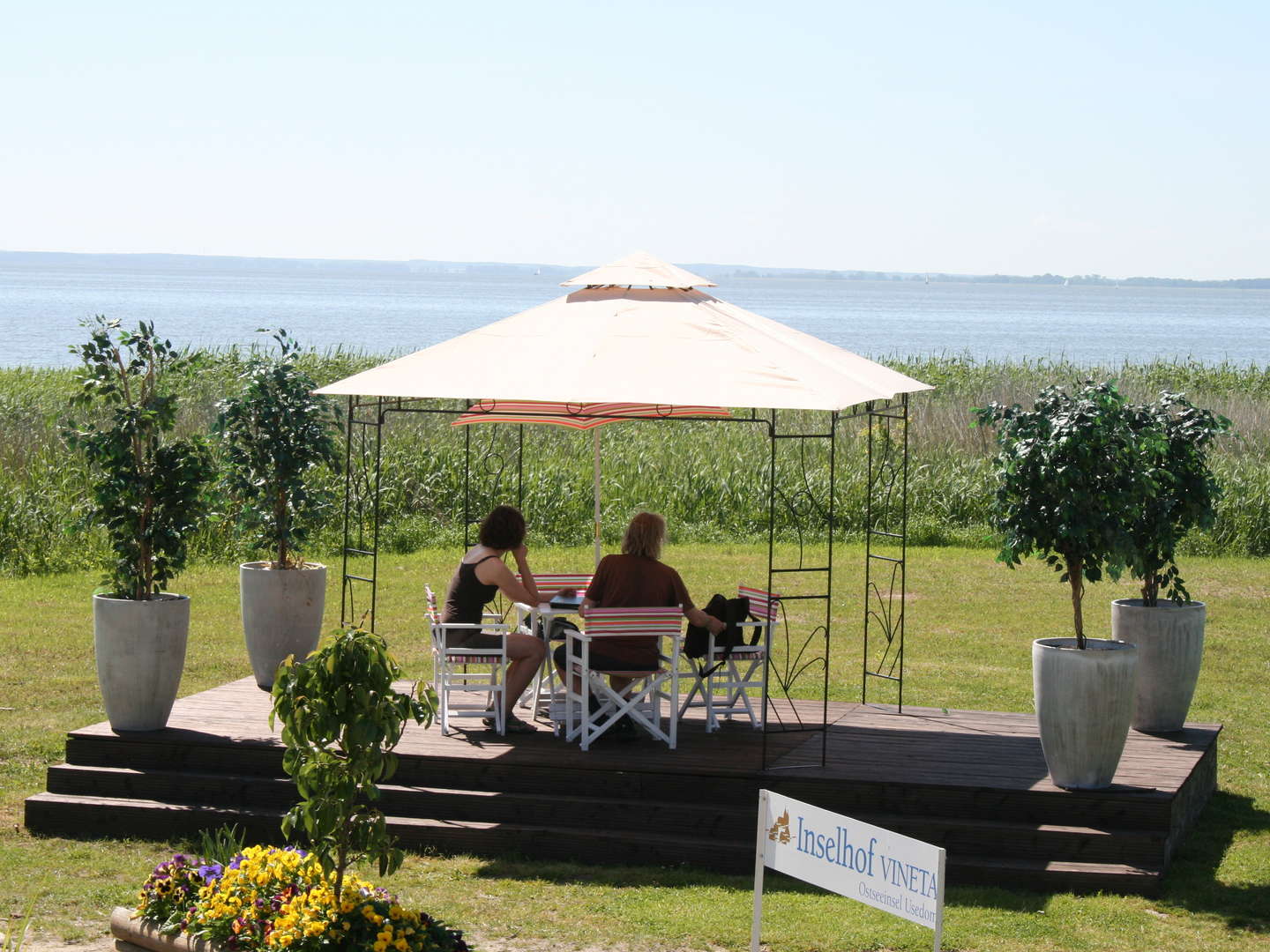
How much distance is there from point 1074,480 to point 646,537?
217cm

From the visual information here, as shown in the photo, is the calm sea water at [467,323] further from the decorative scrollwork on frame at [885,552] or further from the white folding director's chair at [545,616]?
the white folding director's chair at [545,616]

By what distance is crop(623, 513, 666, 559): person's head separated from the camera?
763 centimetres

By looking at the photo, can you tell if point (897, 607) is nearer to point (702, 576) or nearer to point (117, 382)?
point (702, 576)

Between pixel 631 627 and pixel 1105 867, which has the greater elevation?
pixel 631 627

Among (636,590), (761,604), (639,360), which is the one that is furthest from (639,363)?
(761,604)

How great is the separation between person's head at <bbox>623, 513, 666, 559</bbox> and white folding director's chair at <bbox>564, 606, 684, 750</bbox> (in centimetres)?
36

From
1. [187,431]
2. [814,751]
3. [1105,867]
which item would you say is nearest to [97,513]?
[814,751]

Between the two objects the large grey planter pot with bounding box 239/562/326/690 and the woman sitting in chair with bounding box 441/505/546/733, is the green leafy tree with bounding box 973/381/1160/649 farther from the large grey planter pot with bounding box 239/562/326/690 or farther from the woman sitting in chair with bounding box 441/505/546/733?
the large grey planter pot with bounding box 239/562/326/690

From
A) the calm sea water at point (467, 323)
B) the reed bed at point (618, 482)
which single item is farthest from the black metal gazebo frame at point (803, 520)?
the calm sea water at point (467, 323)

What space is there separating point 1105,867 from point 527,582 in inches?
127

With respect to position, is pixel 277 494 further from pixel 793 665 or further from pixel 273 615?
pixel 793 665

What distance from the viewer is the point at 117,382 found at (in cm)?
802

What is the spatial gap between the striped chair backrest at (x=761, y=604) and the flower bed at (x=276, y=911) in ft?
9.76

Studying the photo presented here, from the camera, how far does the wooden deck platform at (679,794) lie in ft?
22.0
